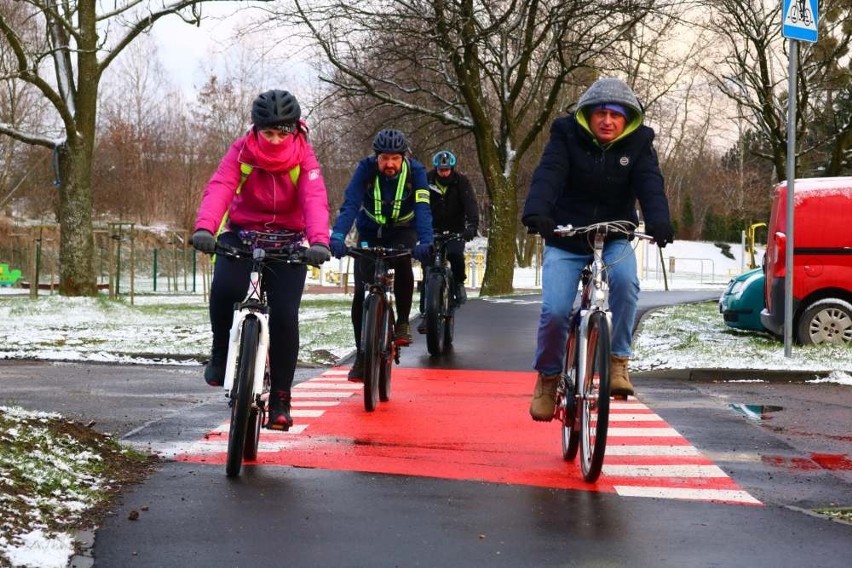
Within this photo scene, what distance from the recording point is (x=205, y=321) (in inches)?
741

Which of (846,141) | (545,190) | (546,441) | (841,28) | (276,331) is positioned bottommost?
(546,441)

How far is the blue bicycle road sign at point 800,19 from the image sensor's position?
12179 millimetres

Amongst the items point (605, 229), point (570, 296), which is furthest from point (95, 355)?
point (605, 229)

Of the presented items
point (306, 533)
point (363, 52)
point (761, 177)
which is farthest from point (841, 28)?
point (761, 177)

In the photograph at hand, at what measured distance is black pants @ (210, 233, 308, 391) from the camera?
6555mm

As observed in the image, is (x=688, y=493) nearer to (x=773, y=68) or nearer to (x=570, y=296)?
(x=570, y=296)

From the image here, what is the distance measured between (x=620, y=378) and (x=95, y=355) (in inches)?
294

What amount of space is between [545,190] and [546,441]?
1.85 metres

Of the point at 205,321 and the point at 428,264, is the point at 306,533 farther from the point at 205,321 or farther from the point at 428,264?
the point at 205,321

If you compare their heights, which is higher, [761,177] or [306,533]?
[761,177]

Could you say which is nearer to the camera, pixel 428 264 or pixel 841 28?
pixel 428 264

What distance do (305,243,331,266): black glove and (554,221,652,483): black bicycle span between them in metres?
1.18

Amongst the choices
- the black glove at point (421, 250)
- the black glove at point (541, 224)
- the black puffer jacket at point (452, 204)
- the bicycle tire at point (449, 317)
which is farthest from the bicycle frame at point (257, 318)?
the black puffer jacket at point (452, 204)

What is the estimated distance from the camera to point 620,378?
6.65m
